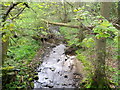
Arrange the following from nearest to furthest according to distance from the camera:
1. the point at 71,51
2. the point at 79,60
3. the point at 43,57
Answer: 1. the point at 79,60
2. the point at 43,57
3. the point at 71,51

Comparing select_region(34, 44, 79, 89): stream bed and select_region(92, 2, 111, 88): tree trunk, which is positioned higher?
select_region(92, 2, 111, 88): tree trunk

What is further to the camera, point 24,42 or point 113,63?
point 24,42

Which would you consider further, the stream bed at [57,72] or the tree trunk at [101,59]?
the stream bed at [57,72]

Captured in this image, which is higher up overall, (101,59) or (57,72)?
(101,59)

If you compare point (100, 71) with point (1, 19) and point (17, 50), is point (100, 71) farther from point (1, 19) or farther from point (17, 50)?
point (17, 50)

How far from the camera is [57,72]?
21.8 feet

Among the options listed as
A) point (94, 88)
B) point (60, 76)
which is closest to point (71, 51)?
point (60, 76)

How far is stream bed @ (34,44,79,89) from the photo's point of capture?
556 cm

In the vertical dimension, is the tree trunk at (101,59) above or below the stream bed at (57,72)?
above

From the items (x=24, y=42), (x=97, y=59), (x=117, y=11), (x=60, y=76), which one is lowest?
(x=60, y=76)

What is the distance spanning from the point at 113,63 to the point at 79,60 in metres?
1.96

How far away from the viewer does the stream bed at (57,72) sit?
5564 mm

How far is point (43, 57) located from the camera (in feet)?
28.2

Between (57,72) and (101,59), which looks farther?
(57,72)
